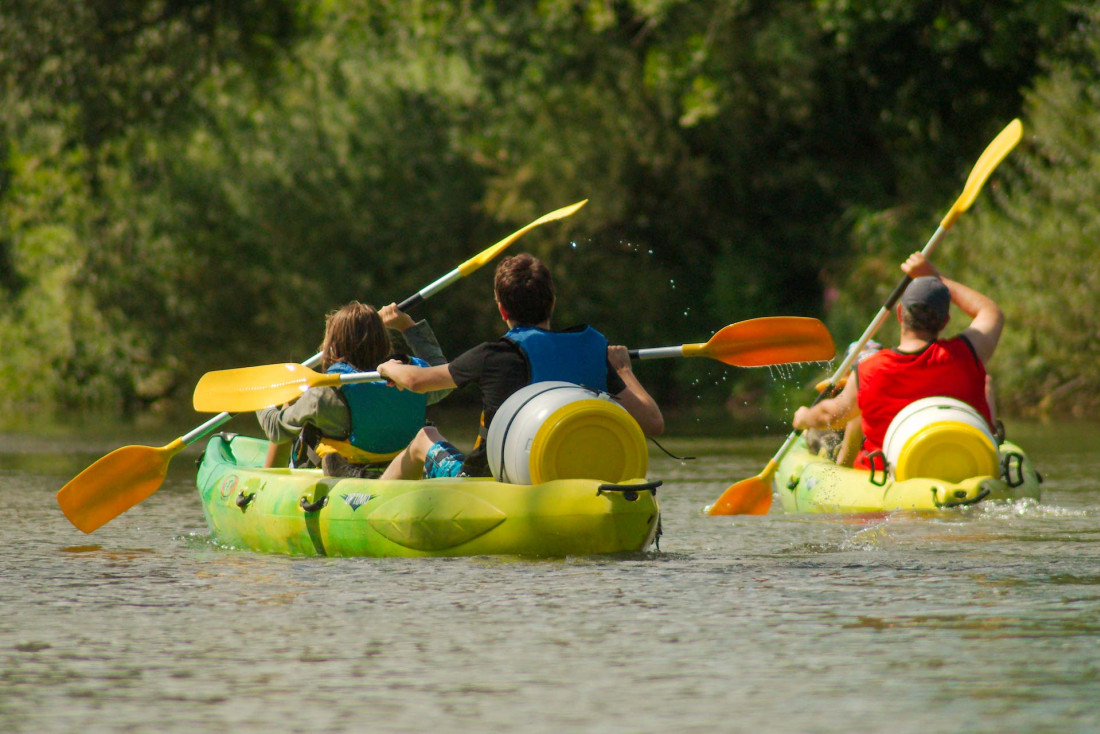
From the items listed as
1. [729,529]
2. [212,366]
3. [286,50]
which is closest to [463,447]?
[729,529]

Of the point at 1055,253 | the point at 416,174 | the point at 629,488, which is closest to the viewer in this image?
the point at 629,488

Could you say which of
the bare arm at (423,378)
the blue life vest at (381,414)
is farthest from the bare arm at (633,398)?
the blue life vest at (381,414)

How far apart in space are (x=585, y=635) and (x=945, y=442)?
3318mm

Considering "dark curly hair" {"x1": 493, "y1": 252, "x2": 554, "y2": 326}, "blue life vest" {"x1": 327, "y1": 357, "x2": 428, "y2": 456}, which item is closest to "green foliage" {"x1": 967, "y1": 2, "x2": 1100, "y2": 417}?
"blue life vest" {"x1": 327, "y1": 357, "x2": 428, "y2": 456}

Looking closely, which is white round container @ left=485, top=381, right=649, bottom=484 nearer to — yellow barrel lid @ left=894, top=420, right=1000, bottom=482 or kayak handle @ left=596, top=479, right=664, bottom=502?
kayak handle @ left=596, top=479, right=664, bottom=502

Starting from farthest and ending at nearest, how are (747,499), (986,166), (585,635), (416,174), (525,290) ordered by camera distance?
(416,174) → (986,166) → (747,499) → (525,290) → (585,635)

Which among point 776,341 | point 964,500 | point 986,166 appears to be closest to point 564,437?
point 776,341

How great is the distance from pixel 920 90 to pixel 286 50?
9.30m

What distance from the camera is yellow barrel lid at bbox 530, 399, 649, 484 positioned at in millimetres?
6156

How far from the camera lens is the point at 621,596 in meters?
5.39

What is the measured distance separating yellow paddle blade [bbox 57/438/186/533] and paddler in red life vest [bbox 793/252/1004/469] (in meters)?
3.26

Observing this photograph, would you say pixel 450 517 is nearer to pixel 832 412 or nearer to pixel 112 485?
pixel 112 485

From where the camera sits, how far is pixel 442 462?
6.70 meters

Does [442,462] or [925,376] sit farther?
[925,376]
